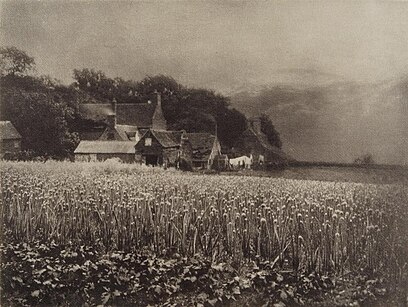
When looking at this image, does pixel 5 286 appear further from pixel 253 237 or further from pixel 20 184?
pixel 253 237

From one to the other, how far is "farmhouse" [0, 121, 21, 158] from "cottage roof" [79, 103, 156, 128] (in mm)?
320

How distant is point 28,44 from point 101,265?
3.44 ft

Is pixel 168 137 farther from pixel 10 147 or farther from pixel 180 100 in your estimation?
pixel 10 147

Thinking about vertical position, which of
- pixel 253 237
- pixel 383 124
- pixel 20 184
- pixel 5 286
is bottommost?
pixel 5 286

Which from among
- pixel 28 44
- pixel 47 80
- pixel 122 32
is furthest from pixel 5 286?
pixel 122 32

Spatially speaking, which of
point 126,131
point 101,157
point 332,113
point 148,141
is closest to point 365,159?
point 332,113

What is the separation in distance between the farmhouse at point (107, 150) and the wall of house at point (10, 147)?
0.30m

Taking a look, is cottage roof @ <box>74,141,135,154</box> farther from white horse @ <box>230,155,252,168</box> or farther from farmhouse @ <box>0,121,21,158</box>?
white horse @ <box>230,155,252,168</box>

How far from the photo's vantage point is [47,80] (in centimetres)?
222

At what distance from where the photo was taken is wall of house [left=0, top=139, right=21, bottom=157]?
2.19 m

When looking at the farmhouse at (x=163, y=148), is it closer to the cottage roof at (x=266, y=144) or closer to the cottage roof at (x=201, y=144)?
the cottage roof at (x=201, y=144)

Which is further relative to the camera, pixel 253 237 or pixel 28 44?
pixel 28 44

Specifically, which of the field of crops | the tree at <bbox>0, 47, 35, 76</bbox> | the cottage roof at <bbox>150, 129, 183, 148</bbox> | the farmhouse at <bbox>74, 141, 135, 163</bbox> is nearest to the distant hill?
the field of crops

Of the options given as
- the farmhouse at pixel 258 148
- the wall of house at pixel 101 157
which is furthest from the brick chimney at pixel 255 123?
the wall of house at pixel 101 157
